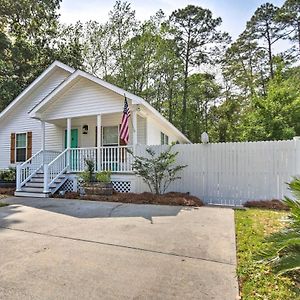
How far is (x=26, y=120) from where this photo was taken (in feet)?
51.7

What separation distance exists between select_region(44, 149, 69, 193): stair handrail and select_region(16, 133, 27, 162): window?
4715mm

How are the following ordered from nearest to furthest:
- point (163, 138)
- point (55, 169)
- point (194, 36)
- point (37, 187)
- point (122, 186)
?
point (122, 186) → point (37, 187) → point (55, 169) → point (163, 138) → point (194, 36)

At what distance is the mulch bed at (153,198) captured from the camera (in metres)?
8.88

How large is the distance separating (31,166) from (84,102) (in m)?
4.04

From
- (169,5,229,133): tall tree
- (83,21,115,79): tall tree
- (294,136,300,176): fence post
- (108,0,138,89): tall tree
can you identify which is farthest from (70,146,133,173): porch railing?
(169,5,229,133): tall tree

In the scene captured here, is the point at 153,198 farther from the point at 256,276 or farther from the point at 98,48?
the point at 98,48

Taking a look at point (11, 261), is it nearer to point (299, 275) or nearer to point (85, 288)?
point (85, 288)

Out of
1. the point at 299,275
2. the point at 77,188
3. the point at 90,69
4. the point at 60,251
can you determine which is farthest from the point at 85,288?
the point at 90,69

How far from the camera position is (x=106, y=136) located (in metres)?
13.8

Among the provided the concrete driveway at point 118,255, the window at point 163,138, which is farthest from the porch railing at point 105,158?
the window at point 163,138

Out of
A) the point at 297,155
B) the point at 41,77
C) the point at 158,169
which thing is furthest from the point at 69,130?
the point at 297,155

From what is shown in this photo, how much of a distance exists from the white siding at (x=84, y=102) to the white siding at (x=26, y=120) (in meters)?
2.58

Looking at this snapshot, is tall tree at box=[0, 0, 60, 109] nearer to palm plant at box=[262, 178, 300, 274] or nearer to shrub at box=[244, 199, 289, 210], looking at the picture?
shrub at box=[244, 199, 289, 210]

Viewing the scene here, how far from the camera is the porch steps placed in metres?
10.9
